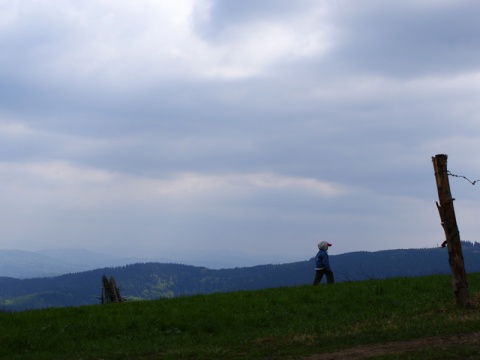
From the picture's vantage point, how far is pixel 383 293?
23.5 metres

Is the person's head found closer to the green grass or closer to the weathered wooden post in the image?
the green grass

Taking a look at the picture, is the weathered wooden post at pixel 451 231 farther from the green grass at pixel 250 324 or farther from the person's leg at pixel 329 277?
the person's leg at pixel 329 277

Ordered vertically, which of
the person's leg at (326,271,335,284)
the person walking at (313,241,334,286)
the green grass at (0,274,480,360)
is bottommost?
the green grass at (0,274,480,360)

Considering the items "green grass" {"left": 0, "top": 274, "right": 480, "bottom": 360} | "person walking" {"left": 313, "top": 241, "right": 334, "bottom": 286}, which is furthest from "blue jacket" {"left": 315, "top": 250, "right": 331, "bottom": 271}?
"green grass" {"left": 0, "top": 274, "right": 480, "bottom": 360}

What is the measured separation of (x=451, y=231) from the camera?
2031 centimetres

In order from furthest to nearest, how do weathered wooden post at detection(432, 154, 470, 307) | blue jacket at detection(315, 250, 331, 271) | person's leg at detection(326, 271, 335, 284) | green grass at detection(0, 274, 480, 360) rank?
1. person's leg at detection(326, 271, 335, 284)
2. blue jacket at detection(315, 250, 331, 271)
3. weathered wooden post at detection(432, 154, 470, 307)
4. green grass at detection(0, 274, 480, 360)

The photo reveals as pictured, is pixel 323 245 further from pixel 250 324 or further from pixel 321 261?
pixel 250 324

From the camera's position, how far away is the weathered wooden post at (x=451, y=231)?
1989cm

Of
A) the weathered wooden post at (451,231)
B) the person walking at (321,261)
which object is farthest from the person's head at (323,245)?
the weathered wooden post at (451,231)

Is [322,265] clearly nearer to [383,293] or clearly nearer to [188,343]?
[383,293]

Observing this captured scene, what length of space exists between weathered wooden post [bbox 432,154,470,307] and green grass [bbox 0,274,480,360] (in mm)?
620

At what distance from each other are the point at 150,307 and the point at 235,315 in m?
3.27

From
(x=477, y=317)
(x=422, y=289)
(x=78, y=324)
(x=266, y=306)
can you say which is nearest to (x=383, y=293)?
(x=422, y=289)

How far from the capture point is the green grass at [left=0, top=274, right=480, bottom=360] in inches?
607
